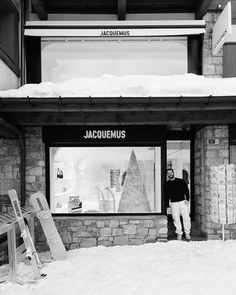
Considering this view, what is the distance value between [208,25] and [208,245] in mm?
5088

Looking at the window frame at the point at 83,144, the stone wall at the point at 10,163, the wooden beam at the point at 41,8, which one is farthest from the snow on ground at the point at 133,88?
the wooden beam at the point at 41,8

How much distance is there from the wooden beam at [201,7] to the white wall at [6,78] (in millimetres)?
4474

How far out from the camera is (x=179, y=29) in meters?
8.06

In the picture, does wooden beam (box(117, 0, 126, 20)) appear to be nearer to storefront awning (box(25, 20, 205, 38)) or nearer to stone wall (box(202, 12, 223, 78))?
storefront awning (box(25, 20, 205, 38))

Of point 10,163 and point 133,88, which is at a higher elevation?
point 133,88

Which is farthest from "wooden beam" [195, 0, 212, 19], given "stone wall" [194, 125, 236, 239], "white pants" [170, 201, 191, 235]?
"white pants" [170, 201, 191, 235]

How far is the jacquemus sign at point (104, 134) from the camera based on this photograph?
Answer: 7.75 metres

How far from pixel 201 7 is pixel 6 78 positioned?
4.60 metres

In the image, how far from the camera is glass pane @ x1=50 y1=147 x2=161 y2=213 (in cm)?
797

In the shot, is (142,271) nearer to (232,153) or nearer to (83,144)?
(83,144)

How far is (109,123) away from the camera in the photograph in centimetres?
720

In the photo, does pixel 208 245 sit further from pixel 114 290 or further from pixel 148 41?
pixel 148 41

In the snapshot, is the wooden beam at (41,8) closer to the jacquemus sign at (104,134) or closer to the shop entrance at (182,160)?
the jacquemus sign at (104,134)

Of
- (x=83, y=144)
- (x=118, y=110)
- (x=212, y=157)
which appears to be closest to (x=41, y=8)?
(x=83, y=144)
